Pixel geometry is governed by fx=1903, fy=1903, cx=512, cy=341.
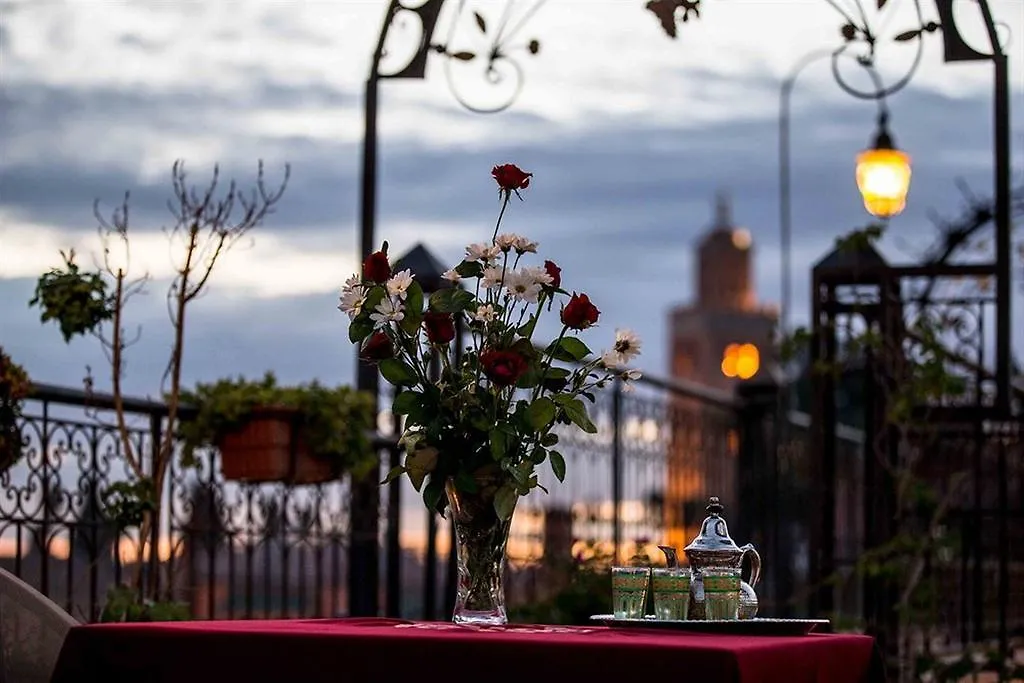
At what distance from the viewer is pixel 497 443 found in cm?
354

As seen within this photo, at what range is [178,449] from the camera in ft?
21.7

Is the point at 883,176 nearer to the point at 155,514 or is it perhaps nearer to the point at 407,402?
the point at 155,514

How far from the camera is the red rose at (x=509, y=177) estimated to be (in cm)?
376

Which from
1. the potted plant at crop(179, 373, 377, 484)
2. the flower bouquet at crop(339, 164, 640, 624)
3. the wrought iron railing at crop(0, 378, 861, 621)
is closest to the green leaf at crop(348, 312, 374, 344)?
the flower bouquet at crop(339, 164, 640, 624)

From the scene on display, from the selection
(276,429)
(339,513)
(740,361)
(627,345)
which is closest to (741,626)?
(627,345)

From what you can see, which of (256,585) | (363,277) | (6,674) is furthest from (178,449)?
(363,277)

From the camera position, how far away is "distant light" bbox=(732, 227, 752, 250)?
117m

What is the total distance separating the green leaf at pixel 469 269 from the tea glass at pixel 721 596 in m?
0.74

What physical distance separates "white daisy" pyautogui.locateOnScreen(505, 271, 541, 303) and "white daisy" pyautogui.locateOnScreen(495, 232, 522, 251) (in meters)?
0.11

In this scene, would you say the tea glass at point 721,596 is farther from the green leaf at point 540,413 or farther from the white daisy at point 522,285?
the white daisy at point 522,285

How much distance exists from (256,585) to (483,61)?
94.1 inches

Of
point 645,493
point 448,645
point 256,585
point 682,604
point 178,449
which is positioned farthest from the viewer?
point 645,493

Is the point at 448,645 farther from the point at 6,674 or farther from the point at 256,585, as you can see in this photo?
the point at 256,585

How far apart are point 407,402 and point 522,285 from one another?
1.02ft
